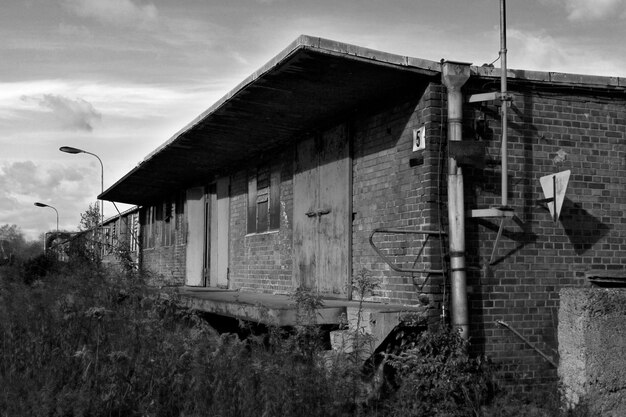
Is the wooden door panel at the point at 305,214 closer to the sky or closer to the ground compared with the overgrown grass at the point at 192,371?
closer to the sky

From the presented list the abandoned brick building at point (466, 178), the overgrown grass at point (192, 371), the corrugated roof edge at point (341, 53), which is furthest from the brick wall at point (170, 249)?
the corrugated roof edge at point (341, 53)

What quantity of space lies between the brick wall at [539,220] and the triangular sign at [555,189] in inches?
7.7

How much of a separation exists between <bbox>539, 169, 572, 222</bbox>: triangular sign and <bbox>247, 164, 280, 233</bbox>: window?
5100mm

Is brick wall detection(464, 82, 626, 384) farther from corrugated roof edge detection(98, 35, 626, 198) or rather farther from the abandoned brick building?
corrugated roof edge detection(98, 35, 626, 198)

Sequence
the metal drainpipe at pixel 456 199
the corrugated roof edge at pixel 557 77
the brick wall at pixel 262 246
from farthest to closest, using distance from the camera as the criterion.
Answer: the brick wall at pixel 262 246 → the corrugated roof edge at pixel 557 77 → the metal drainpipe at pixel 456 199

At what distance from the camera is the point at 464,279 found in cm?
723

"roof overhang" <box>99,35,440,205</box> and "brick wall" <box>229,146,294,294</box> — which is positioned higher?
"roof overhang" <box>99,35,440,205</box>

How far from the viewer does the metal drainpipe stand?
722 centimetres

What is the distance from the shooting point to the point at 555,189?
7.49 m

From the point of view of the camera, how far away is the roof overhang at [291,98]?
711 cm

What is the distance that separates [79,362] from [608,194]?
19.5 feet

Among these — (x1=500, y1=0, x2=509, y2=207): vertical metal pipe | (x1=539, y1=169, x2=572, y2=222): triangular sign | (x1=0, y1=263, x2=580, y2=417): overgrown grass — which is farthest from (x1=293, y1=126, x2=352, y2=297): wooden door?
(x1=539, y1=169, x2=572, y2=222): triangular sign

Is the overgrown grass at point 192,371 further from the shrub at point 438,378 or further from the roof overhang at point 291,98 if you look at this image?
the roof overhang at point 291,98

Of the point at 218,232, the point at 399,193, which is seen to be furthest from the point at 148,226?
the point at 399,193
